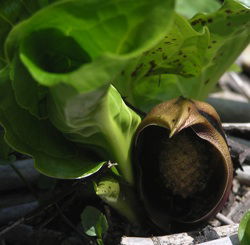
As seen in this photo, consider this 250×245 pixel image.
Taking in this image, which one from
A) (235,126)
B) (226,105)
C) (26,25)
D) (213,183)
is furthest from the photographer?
(226,105)

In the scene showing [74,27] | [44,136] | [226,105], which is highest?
[74,27]

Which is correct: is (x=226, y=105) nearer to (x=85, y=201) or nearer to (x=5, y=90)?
(x=85, y=201)

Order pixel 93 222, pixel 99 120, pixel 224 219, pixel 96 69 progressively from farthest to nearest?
pixel 224 219
pixel 93 222
pixel 99 120
pixel 96 69

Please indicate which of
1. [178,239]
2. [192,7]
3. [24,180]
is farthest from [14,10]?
[192,7]

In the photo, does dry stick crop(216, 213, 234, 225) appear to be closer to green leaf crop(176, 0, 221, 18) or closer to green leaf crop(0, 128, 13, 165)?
green leaf crop(0, 128, 13, 165)

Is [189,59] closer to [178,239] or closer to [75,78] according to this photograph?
[178,239]

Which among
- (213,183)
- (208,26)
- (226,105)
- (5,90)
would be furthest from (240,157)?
(5,90)
